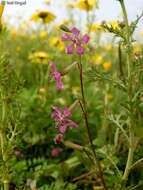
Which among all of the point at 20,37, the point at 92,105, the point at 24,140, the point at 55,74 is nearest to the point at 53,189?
the point at 55,74

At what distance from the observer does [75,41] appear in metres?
1.40

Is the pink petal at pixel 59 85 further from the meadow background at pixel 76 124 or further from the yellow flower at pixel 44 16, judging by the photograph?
the yellow flower at pixel 44 16

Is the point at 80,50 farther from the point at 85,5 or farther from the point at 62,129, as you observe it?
the point at 85,5

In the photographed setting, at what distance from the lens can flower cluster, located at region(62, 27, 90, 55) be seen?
4.51 ft

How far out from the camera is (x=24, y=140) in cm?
267

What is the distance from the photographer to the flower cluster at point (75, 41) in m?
1.37

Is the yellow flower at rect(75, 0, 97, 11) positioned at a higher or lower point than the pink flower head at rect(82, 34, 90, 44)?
higher

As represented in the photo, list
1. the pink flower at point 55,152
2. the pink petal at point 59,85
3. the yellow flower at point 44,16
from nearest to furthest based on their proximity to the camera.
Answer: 1. the pink petal at point 59,85
2. the pink flower at point 55,152
3. the yellow flower at point 44,16

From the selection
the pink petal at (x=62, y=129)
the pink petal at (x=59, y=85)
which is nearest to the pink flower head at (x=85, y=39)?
the pink petal at (x=59, y=85)

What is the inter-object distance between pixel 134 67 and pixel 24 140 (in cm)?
142

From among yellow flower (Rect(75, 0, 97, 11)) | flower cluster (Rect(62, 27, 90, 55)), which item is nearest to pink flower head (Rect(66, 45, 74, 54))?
flower cluster (Rect(62, 27, 90, 55))

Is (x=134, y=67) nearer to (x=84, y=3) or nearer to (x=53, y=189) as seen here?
(x=53, y=189)

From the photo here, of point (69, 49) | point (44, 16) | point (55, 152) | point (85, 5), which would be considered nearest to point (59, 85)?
point (69, 49)

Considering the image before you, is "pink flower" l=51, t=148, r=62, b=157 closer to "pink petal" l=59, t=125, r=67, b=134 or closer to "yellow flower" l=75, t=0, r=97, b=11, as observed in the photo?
"yellow flower" l=75, t=0, r=97, b=11
